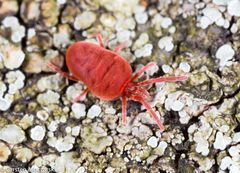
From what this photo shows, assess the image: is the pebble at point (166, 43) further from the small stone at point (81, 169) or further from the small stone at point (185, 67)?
the small stone at point (81, 169)

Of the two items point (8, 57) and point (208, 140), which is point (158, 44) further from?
point (8, 57)

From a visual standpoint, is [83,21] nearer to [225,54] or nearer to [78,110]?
[78,110]

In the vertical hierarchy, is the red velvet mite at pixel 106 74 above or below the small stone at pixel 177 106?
above

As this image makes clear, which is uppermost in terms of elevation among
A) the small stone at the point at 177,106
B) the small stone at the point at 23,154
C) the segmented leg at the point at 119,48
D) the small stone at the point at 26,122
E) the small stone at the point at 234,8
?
the small stone at the point at 234,8

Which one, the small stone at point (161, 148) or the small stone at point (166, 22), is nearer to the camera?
the small stone at point (161, 148)

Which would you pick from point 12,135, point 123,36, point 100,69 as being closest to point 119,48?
point 123,36

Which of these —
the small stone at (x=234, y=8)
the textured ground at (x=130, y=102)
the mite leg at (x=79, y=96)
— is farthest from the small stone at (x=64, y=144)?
the small stone at (x=234, y=8)
